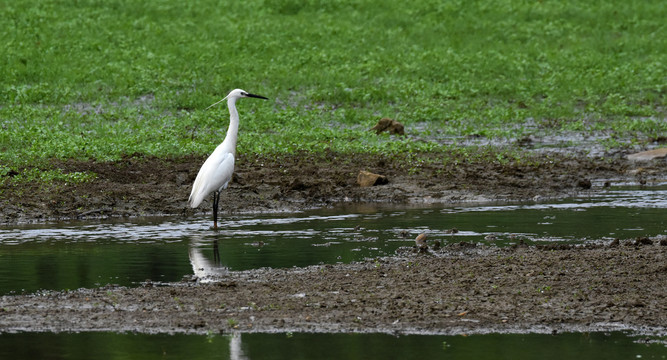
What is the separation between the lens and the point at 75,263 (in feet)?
37.1

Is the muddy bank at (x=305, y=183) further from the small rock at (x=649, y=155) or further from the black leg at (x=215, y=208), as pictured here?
the black leg at (x=215, y=208)

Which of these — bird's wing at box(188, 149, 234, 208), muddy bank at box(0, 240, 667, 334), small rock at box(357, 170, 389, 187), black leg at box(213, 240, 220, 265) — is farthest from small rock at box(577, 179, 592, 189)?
black leg at box(213, 240, 220, 265)

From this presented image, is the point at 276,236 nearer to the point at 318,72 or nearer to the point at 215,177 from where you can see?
the point at 215,177

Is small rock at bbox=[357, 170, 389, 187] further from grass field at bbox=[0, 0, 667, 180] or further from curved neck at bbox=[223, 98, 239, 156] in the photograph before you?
curved neck at bbox=[223, 98, 239, 156]

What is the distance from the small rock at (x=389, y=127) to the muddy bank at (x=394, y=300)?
9350 mm

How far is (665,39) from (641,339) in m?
21.7

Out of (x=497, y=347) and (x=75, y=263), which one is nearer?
(x=497, y=347)

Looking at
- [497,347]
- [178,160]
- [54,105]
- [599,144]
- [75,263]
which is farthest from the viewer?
[54,105]

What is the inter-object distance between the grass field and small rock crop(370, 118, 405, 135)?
0.42 metres

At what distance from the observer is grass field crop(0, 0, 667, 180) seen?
1980cm

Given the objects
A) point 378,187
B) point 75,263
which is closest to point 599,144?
point 378,187

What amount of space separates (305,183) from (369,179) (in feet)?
3.03

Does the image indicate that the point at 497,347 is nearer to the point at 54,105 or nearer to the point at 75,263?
the point at 75,263

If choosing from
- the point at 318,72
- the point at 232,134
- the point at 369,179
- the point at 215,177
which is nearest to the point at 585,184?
the point at 369,179
